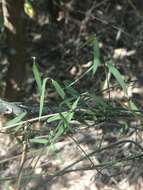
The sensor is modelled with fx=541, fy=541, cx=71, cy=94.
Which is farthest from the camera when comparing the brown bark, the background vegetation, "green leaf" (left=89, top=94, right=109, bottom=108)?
the brown bark

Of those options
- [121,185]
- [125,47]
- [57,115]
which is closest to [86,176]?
[121,185]

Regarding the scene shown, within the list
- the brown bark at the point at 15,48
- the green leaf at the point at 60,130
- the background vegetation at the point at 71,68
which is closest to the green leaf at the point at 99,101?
the green leaf at the point at 60,130

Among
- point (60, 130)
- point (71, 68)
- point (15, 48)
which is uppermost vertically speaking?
point (60, 130)

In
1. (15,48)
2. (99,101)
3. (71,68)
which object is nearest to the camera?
(99,101)

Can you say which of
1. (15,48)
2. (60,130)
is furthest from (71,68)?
(60,130)

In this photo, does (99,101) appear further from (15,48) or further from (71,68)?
(71,68)

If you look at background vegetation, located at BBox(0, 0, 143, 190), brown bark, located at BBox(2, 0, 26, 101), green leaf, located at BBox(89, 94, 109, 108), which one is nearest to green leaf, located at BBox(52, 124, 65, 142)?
green leaf, located at BBox(89, 94, 109, 108)

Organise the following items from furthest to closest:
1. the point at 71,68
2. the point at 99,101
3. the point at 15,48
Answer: the point at 71,68, the point at 15,48, the point at 99,101

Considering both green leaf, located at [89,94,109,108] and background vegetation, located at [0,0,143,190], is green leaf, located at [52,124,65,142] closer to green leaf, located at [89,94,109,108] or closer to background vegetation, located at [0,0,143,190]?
green leaf, located at [89,94,109,108]
